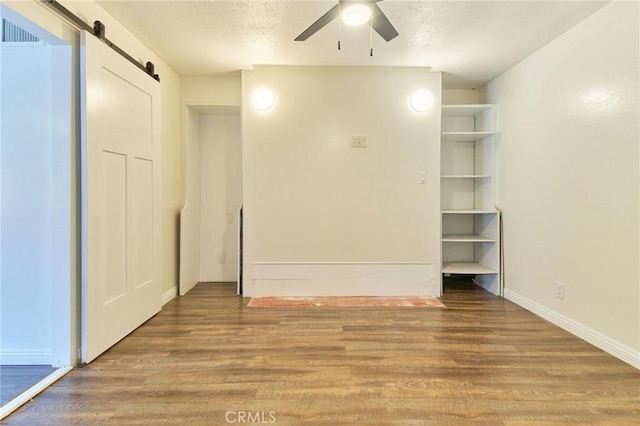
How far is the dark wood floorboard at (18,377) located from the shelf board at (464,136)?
3.87 metres

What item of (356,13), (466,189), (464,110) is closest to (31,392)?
(356,13)

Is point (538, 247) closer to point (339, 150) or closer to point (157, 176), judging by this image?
point (339, 150)

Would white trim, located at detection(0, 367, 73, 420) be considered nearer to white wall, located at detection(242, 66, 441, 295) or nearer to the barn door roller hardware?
white wall, located at detection(242, 66, 441, 295)

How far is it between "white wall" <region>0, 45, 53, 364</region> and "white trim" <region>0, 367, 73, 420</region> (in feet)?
0.87

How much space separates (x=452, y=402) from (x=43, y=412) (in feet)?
6.57

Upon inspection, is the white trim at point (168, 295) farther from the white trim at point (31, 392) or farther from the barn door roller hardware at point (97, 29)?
the barn door roller hardware at point (97, 29)

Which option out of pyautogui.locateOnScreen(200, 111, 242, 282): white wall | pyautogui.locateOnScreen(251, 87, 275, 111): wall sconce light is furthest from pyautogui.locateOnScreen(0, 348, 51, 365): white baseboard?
pyautogui.locateOnScreen(251, 87, 275, 111): wall sconce light

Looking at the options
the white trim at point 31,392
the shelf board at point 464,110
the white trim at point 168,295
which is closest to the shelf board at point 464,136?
the shelf board at point 464,110

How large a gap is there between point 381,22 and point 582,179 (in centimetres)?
185

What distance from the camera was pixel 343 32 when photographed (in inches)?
107

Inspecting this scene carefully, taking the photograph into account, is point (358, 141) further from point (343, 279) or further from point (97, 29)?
point (97, 29)

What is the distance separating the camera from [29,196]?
211cm

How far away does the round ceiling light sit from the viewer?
1973 millimetres

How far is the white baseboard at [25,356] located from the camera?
2.17 meters
